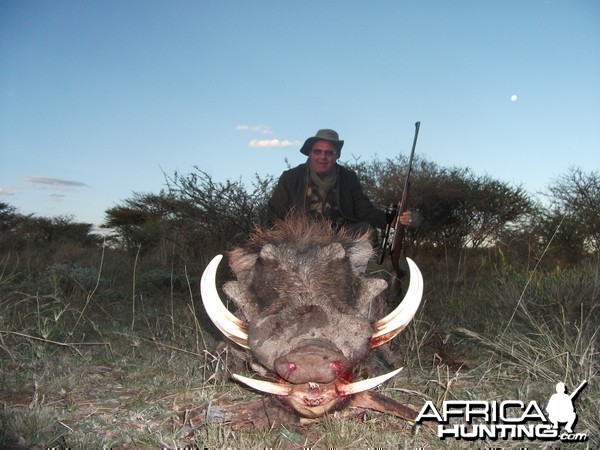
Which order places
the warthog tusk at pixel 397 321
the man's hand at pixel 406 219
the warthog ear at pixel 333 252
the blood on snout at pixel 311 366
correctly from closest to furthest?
the blood on snout at pixel 311 366
the warthog tusk at pixel 397 321
the warthog ear at pixel 333 252
the man's hand at pixel 406 219

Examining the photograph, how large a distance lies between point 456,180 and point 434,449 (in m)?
12.8

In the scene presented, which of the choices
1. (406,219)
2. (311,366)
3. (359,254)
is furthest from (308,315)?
(406,219)

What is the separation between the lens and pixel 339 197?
549 cm

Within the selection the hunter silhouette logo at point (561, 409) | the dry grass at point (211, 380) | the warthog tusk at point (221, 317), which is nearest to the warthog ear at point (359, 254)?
the dry grass at point (211, 380)

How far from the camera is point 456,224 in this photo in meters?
13.9

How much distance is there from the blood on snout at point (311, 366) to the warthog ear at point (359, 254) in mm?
926

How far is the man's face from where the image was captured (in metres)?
5.52

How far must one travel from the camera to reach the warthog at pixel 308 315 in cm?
221

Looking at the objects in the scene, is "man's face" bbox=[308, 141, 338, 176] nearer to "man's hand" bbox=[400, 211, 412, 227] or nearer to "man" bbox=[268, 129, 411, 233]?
"man" bbox=[268, 129, 411, 233]

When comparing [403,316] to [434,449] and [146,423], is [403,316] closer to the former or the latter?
[434,449]

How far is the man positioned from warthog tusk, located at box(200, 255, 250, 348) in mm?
2675

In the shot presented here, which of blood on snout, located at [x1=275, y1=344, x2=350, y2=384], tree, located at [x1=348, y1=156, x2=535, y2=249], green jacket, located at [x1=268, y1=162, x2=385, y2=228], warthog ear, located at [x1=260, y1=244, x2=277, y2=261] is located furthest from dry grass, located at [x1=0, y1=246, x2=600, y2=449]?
tree, located at [x1=348, y1=156, x2=535, y2=249]

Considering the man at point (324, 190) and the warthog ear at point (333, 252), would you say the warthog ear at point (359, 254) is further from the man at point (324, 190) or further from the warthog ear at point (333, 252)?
the man at point (324, 190)

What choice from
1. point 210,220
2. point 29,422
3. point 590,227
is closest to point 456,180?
point 590,227
